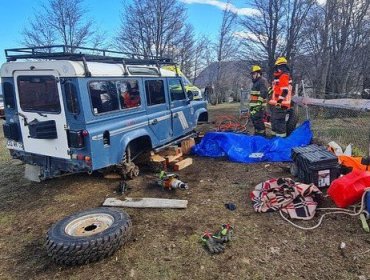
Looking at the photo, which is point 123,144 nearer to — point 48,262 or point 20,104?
point 20,104

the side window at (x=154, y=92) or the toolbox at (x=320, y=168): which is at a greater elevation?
the side window at (x=154, y=92)

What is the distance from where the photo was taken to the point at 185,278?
3.19 metres

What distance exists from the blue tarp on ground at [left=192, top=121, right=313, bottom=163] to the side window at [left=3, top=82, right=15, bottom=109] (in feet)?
13.7

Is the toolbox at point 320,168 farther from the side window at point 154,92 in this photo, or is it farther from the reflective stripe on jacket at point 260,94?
the reflective stripe on jacket at point 260,94

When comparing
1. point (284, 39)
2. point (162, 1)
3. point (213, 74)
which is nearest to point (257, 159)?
point (284, 39)

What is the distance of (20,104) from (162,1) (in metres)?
19.2

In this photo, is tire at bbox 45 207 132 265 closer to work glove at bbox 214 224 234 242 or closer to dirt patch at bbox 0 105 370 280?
dirt patch at bbox 0 105 370 280

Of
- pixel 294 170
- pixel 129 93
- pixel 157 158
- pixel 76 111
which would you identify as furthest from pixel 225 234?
pixel 129 93

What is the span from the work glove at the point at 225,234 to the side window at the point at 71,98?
8.93 feet

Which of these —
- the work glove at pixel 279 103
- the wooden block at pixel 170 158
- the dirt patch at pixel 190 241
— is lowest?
the dirt patch at pixel 190 241

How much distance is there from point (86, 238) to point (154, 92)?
12.9 ft

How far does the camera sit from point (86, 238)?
11.4 feet

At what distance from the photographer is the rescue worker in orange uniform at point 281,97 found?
25.0 ft

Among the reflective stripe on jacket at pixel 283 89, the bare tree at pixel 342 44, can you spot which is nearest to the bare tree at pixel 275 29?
the bare tree at pixel 342 44
